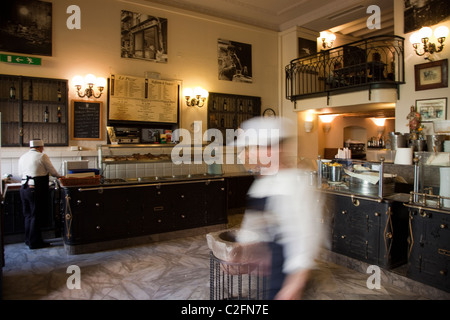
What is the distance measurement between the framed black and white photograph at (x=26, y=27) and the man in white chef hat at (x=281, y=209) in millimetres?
5176

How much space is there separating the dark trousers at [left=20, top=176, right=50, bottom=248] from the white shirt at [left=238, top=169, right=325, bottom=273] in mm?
3669

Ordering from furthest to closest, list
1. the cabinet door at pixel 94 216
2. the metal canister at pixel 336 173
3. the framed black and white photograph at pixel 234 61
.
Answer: the framed black and white photograph at pixel 234 61
the metal canister at pixel 336 173
the cabinet door at pixel 94 216

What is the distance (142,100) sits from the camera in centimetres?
730

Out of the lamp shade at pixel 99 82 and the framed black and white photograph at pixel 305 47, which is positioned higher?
the framed black and white photograph at pixel 305 47

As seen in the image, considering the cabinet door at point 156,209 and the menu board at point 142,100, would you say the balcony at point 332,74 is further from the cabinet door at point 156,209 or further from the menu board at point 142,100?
the cabinet door at point 156,209

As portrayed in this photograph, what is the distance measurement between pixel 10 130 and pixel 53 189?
1.46 meters

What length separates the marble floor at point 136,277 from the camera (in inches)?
147

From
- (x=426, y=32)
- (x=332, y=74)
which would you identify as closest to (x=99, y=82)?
(x=332, y=74)

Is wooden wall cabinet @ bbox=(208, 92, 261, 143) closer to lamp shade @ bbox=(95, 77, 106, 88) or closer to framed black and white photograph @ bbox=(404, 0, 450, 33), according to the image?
lamp shade @ bbox=(95, 77, 106, 88)

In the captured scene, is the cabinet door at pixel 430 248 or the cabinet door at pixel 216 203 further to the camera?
the cabinet door at pixel 216 203

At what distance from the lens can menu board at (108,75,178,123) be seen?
6988 millimetres

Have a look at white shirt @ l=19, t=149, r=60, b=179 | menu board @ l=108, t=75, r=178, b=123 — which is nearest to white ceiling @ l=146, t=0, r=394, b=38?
menu board @ l=108, t=75, r=178, b=123

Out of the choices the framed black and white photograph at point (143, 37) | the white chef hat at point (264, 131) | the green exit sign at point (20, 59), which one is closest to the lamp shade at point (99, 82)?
the framed black and white photograph at point (143, 37)

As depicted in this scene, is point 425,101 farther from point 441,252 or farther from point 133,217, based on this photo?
point 133,217
